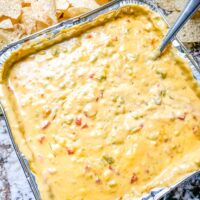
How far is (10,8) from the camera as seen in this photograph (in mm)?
2324

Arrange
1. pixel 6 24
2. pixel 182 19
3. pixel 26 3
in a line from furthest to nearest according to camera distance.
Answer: pixel 26 3
pixel 6 24
pixel 182 19

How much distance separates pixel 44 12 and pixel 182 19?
0.87 metres

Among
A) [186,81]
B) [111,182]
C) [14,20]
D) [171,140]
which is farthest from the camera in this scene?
[14,20]

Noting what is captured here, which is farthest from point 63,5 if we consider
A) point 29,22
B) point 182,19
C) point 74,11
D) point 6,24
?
point 182,19

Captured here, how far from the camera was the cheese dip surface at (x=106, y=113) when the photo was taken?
171cm

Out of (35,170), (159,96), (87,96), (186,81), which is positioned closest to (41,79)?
(87,96)

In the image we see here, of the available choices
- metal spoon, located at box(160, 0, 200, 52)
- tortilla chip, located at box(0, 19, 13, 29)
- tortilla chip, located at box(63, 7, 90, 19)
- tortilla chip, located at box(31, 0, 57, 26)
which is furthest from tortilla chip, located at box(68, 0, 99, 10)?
metal spoon, located at box(160, 0, 200, 52)

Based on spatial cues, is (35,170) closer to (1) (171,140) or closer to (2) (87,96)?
(2) (87,96)

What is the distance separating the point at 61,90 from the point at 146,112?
1.36 ft

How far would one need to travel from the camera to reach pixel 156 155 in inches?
69.9

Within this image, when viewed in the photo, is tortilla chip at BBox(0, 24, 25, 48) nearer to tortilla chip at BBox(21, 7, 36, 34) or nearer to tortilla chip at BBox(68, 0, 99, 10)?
tortilla chip at BBox(21, 7, 36, 34)

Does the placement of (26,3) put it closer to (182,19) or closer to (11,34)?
(11,34)

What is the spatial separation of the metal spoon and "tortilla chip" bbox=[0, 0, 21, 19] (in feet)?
2.91

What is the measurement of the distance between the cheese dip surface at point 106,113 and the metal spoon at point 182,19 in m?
0.08
